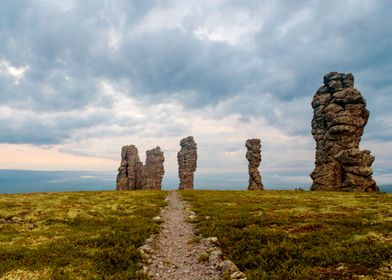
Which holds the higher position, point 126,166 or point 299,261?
point 126,166

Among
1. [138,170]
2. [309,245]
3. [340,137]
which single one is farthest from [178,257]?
[138,170]

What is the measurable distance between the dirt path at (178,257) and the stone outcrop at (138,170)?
90.1m

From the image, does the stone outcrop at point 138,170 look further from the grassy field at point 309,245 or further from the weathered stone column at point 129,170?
the grassy field at point 309,245

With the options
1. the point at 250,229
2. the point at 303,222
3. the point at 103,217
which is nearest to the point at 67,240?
the point at 103,217

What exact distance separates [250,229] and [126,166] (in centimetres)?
10428

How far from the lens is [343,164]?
66.4 m

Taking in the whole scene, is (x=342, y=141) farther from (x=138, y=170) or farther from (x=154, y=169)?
(x=138, y=170)

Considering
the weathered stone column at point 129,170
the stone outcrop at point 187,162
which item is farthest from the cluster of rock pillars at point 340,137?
the weathered stone column at point 129,170

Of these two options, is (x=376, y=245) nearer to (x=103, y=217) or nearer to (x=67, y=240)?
(x=67, y=240)

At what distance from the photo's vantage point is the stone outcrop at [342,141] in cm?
6375

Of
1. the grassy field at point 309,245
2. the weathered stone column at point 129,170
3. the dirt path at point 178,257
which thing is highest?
the weathered stone column at point 129,170

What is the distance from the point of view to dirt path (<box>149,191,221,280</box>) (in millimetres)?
15414

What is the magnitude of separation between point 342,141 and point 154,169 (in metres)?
73.5

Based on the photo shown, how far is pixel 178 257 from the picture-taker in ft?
60.5
